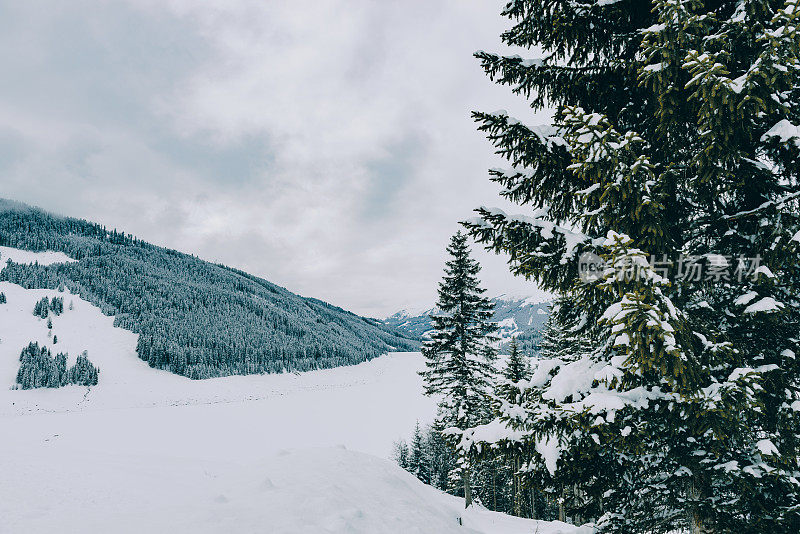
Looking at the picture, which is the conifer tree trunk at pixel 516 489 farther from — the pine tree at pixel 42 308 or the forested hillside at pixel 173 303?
the pine tree at pixel 42 308

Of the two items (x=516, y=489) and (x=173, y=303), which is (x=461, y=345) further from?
(x=173, y=303)

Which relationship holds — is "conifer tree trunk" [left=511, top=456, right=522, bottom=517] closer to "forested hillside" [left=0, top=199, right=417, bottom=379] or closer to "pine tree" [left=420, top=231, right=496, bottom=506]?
"pine tree" [left=420, top=231, right=496, bottom=506]

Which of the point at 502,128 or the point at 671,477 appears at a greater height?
the point at 502,128

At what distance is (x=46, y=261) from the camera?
96375mm

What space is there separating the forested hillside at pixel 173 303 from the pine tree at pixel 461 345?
59861mm

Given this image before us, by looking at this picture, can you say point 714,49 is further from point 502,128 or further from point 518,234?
point 518,234

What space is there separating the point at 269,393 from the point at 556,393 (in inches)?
2640

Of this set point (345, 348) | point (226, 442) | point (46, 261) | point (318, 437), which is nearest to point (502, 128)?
point (226, 442)

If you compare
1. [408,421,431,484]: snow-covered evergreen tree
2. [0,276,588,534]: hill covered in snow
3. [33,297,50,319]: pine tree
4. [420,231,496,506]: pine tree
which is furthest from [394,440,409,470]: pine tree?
[33,297,50,319]: pine tree

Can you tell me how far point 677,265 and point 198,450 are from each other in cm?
3171

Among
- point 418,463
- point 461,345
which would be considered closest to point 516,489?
point 461,345

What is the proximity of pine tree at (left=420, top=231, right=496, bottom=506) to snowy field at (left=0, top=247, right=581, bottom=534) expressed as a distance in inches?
173

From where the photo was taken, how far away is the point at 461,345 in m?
19.5

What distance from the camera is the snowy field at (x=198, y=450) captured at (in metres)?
5.38
